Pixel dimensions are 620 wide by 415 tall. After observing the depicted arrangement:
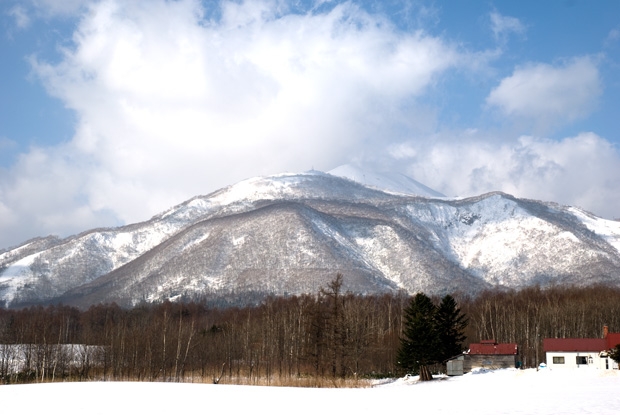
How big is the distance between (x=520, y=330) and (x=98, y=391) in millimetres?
82726

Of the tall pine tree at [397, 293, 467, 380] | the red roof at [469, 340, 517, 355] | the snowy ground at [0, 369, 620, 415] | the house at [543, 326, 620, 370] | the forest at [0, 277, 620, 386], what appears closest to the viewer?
the snowy ground at [0, 369, 620, 415]

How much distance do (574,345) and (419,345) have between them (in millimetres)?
20214

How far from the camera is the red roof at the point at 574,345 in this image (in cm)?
8231

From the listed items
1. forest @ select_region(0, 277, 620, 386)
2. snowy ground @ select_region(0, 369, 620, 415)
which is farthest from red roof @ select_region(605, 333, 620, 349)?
snowy ground @ select_region(0, 369, 620, 415)

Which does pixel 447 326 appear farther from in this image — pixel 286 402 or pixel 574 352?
pixel 286 402

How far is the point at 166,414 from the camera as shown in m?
31.1

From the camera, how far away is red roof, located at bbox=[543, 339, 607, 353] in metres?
82.3

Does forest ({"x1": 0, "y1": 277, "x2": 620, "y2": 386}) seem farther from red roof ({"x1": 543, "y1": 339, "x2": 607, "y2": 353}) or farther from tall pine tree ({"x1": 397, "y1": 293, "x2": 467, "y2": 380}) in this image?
red roof ({"x1": 543, "y1": 339, "x2": 607, "y2": 353})

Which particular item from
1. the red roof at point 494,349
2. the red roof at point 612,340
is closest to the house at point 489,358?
the red roof at point 494,349

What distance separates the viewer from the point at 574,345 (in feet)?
273

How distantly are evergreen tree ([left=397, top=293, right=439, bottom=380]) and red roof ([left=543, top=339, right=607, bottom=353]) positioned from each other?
14.6 meters

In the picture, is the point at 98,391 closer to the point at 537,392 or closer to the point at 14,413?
the point at 14,413

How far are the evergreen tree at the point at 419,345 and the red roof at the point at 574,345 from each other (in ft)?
47.9

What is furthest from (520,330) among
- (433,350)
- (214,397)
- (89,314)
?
(89,314)
